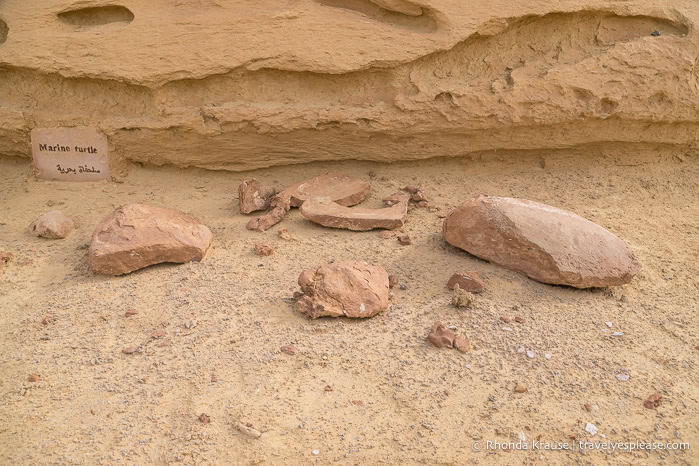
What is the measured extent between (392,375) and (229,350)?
0.57 m

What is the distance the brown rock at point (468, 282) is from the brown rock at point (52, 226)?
1792 millimetres

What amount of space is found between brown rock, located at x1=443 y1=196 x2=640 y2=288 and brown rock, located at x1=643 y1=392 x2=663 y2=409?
21.4 inches

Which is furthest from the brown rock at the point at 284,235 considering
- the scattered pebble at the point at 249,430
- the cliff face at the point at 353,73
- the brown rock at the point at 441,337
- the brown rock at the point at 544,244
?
the scattered pebble at the point at 249,430

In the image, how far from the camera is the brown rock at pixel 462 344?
2119mm

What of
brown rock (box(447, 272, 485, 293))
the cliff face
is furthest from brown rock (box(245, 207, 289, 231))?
brown rock (box(447, 272, 485, 293))

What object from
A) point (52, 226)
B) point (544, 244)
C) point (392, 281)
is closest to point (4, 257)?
point (52, 226)

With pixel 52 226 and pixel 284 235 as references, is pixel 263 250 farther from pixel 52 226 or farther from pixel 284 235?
pixel 52 226

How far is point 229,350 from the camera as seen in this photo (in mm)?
2152

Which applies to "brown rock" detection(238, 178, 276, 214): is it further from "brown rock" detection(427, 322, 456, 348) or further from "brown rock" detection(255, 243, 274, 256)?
"brown rock" detection(427, 322, 456, 348)

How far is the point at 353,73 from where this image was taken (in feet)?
10.4

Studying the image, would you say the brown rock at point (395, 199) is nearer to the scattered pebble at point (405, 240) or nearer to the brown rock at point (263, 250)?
the scattered pebble at point (405, 240)

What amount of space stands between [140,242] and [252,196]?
2.19 ft

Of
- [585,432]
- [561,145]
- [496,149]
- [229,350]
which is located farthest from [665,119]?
[229,350]

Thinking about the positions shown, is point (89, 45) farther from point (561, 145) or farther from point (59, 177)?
point (561, 145)
